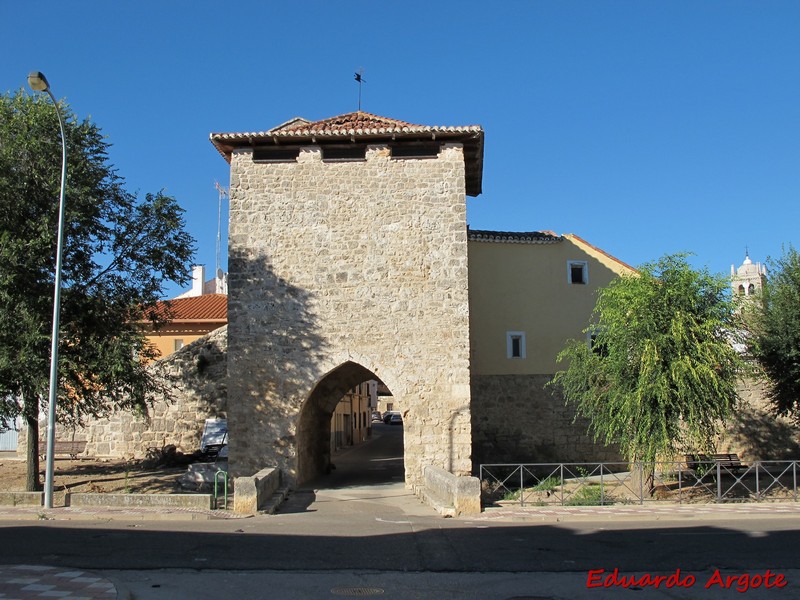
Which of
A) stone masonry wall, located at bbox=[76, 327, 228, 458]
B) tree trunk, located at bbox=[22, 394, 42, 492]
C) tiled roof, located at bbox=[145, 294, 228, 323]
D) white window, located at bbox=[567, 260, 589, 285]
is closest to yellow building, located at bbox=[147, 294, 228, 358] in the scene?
tiled roof, located at bbox=[145, 294, 228, 323]

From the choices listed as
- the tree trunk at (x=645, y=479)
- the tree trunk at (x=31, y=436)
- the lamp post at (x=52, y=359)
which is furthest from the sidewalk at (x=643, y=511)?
the tree trunk at (x=31, y=436)

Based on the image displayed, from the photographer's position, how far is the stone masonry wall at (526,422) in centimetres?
2467

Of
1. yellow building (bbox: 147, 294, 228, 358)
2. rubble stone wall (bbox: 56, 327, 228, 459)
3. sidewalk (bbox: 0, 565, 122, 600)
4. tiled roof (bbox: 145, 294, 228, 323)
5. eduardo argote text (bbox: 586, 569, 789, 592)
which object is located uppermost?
tiled roof (bbox: 145, 294, 228, 323)

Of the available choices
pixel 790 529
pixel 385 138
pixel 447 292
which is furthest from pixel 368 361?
pixel 790 529

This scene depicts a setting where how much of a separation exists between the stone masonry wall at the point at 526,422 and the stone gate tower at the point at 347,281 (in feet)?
21.1

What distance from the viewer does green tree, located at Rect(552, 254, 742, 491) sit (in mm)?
17125

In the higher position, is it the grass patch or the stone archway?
the stone archway

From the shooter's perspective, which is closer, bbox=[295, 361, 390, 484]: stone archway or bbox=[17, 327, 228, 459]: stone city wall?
bbox=[295, 361, 390, 484]: stone archway

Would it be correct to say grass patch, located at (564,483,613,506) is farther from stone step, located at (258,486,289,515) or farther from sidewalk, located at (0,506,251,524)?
sidewalk, located at (0,506,251,524)

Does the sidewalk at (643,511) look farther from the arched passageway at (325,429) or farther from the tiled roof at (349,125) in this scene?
the tiled roof at (349,125)

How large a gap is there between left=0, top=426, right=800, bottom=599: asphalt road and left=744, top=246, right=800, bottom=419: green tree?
286 inches

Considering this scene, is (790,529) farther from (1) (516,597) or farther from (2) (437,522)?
(1) (516,597)

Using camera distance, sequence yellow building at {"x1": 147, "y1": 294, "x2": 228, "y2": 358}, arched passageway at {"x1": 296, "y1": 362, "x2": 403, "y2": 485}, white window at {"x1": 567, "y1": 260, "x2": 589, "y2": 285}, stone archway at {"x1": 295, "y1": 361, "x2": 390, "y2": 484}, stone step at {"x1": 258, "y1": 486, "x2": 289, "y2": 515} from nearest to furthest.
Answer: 1. stone step at {"x1": 258, "y1": 486, "x2": 289, "y2": 515}
2. stone archway at {"x1": 295, "y1": 361, "x2": 390, "y2": 484}
3. arched passageway at {"x1": 296, "y1": 362, "x2": 403, "y2": 485}
4. white window at {"x1": 567, "y1": 260, "x2": 589, "y2": 285}
5. yellow building at {"x1": 147, "y1": 294, "x2": 228, "y2": 358}

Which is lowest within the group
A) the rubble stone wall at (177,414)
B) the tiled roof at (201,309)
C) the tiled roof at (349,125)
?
the rubble stone wall at (177,414)
